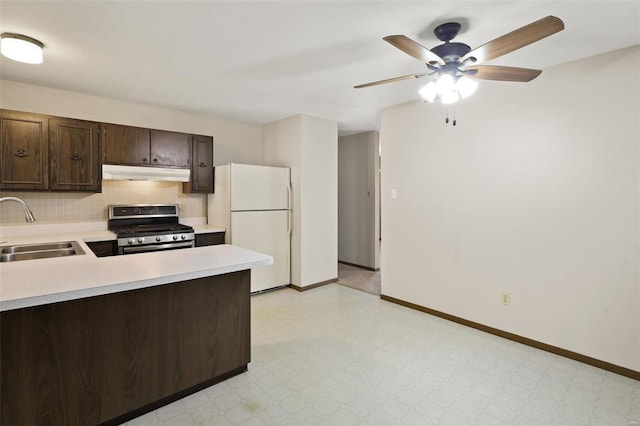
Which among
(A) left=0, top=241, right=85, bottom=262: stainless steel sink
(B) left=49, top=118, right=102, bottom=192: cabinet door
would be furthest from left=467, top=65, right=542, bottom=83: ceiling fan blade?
(B) left=49, top=118, right=102, bottom=192: cabinet door

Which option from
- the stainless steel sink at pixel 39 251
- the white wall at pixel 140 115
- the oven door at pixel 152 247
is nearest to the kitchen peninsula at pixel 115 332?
the stainless steel sink at pixel 39 251

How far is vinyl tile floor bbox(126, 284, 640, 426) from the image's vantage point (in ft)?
6.22

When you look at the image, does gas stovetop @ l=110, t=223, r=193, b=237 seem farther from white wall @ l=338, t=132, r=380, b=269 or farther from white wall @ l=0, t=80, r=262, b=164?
white wall @ l=338, t=132, r=380, b=269

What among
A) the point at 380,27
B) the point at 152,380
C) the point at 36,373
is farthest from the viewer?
the point at 380,27

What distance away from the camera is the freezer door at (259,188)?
3.92 m

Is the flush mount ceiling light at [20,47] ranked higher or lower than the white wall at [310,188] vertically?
higher

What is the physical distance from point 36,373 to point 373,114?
4006 millimetres

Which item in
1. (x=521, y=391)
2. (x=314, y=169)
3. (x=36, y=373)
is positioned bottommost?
(x=521, y=391)

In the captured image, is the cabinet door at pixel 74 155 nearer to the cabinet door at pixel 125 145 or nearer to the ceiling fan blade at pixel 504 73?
the cabinet door at pixel 125 145

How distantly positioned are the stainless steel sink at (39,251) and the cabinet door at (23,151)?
69cm

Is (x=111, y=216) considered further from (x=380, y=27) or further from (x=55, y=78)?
(x=380, y=27)

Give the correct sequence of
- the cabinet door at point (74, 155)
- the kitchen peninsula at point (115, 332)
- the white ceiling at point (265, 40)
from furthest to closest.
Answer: the cabinet door at point (74, 155), the white ceiling at point (265, 40), the kitchen peninsula at point (115, 332)

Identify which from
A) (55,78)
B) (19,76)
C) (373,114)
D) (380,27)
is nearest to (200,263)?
(380,27)

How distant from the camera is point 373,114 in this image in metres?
4.25
